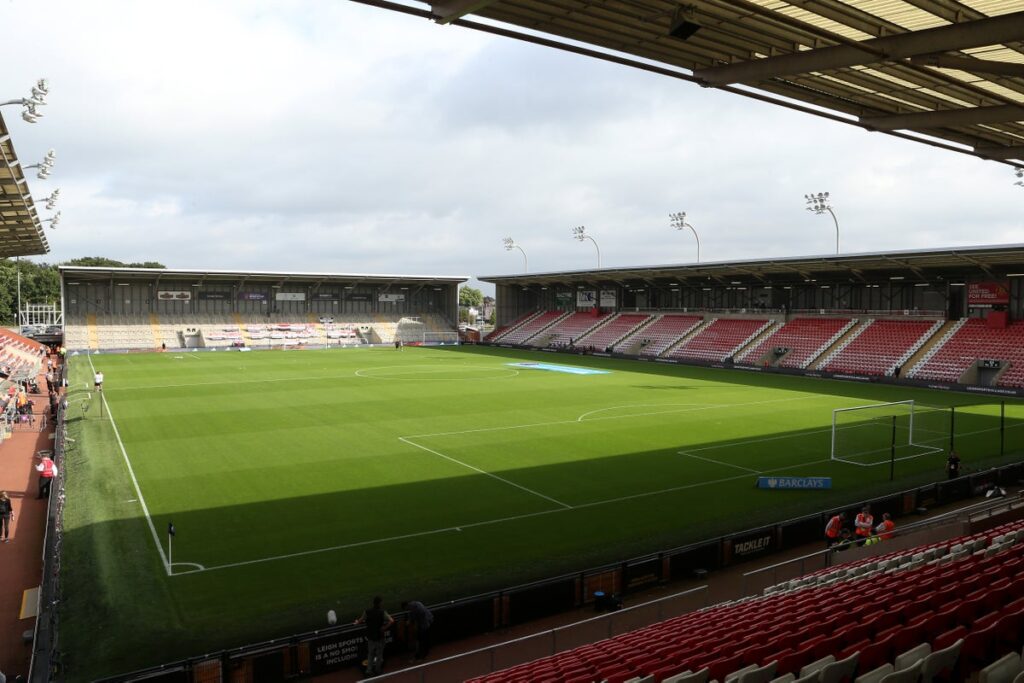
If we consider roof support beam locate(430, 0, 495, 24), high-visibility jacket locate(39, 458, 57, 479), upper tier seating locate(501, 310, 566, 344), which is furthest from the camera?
upper tier seating locate(501, 310, 566, 344)

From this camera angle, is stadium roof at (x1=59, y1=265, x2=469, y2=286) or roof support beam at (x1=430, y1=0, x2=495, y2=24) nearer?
roof support beam at (x1=430, y1=0, x2=495, y2=24)

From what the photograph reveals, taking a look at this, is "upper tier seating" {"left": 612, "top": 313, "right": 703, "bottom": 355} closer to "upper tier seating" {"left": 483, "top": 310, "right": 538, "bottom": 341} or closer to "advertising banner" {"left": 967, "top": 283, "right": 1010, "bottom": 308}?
"upper tier seating" {"left": 483, "top": 310, "right": 538, "bottom": 341}

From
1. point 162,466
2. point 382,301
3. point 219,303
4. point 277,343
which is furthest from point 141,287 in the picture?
point 162,466

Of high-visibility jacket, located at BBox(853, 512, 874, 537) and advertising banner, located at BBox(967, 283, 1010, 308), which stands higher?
advertising banner, located at BBox(967, 283, 1010, 308)

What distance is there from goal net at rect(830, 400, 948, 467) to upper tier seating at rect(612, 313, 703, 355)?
33706 millimetres

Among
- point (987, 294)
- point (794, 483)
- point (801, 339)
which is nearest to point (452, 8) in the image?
point (794, 483)

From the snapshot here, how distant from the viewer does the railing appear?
10.0m

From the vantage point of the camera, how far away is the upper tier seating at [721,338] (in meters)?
61.4

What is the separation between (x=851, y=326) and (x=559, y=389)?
28.9 metres

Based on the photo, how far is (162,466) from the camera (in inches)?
924

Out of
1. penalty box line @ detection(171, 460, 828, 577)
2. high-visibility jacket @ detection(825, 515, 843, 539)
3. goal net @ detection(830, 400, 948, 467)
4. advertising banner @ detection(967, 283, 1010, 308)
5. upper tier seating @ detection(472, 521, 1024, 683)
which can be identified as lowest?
penalty box line @ detection(171, 460, 828, 577)

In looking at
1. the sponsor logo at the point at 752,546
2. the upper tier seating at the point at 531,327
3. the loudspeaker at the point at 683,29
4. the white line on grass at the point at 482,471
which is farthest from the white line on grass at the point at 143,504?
the upper tier seating at the point at 531,327

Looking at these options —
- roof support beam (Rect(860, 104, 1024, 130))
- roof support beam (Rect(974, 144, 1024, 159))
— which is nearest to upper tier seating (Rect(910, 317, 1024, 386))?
roof support beam (Rect(974, 144, 1024, 159))

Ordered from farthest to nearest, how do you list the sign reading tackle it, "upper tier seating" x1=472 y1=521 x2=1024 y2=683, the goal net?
the goal net
the sign reading tackle it
"upper tier seating" x1=472 y1=521 x2=1024 y2=683
